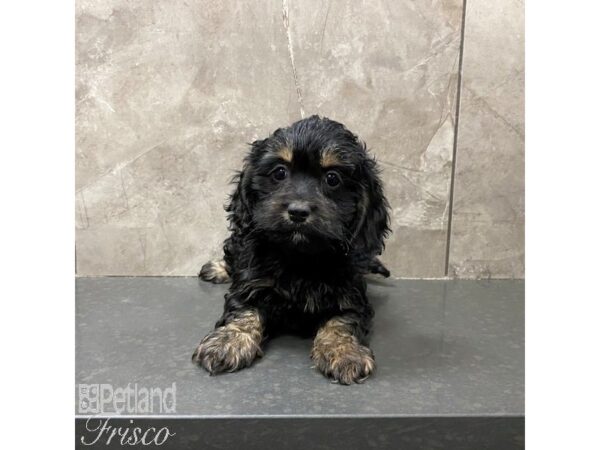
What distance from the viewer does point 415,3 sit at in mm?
3520

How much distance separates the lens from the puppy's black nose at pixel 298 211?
237cm

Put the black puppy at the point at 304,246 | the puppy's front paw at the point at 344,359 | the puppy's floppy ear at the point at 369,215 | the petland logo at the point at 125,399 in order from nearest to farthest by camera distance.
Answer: the petland logo at the point at 125,399 → the puppy's front paw at the point at 344,359 → the black puppy at the point at 304,246 → the puppy's floppy ear at the point at 369,215

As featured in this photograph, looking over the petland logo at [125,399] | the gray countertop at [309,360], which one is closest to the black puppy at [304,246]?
the gray countertop at [309,360]

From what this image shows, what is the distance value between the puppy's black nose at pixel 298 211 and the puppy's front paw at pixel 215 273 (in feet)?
4.79

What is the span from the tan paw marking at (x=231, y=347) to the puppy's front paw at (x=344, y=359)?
0.93 ft

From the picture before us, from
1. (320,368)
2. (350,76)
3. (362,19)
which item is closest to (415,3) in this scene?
(362,19)

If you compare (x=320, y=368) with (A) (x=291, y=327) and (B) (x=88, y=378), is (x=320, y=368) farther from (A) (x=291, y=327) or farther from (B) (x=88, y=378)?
(B) (x=88, y=378)

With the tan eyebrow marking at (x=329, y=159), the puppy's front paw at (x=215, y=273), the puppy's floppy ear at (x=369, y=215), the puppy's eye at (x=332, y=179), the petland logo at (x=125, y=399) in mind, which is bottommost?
the petland logo at (x=125, y=399)

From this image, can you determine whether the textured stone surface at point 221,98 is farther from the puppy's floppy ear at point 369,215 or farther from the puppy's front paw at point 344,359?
the puppy's front paw at point 344,359

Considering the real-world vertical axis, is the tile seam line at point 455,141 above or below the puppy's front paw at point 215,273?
above

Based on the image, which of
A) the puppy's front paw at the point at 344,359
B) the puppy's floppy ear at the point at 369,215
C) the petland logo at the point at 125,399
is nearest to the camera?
the petland logo at the point at 125,399

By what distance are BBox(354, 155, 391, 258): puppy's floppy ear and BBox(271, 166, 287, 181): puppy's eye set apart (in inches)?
14.1

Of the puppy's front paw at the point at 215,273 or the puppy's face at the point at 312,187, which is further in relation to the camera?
the puppy's front paw at the point at 215,273

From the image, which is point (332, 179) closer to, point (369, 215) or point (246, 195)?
point (369, 215)
